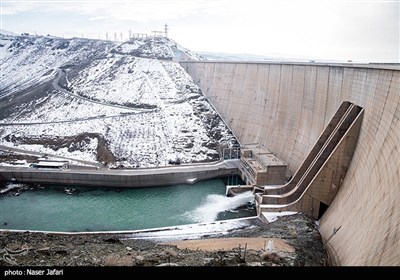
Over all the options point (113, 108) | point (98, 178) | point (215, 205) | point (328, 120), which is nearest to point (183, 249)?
point (215, 205)

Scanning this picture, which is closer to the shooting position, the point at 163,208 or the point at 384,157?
the point at 384,157

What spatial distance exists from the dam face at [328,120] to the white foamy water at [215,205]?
4.55 metres

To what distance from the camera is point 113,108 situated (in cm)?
4341

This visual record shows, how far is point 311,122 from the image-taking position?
24875 mm

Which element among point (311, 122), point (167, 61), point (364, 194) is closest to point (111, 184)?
point (311, 122)

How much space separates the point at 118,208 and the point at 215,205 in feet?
22.1

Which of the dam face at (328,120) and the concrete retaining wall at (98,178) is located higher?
the dam face at (328,120)

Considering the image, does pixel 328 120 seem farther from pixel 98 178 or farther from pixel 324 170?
pixel 98 178

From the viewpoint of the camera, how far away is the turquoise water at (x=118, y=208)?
69.4 feet

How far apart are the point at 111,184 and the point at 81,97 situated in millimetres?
24788

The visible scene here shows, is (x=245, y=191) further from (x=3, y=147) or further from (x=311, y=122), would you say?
(x=3, y=147)

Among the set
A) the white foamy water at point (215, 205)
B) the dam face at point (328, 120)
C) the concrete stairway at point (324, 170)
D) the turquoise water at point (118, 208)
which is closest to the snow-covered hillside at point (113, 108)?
the dam face at point (328, 120)

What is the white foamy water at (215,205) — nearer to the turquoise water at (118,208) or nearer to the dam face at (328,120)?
the turquoise water at (118,208)

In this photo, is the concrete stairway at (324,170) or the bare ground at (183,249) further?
the concrete stairway at (324,170)
